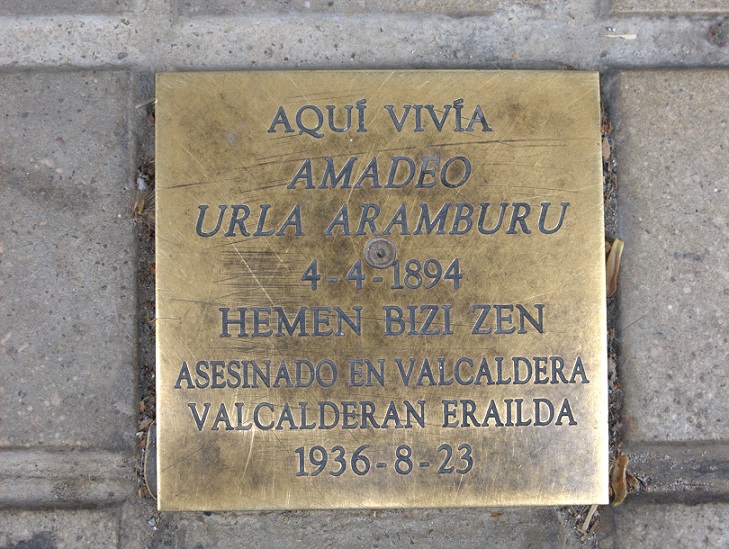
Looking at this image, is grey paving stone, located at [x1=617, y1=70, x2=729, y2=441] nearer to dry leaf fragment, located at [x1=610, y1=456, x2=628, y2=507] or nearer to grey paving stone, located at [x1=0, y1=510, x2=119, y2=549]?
dry leaf fragment, located at [x1=610, y1=456, x2=628, y2=507]

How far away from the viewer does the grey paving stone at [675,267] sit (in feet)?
5.23

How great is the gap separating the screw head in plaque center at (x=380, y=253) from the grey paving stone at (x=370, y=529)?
2.33ft

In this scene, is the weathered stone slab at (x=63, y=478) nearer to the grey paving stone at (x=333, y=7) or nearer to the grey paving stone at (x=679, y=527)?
the grey paving stone at (x=333, y=7)

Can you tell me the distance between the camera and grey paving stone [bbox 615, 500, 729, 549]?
158cm

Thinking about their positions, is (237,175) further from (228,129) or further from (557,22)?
(557,22)

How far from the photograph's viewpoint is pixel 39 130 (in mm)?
1588

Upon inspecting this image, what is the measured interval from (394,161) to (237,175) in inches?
16.6

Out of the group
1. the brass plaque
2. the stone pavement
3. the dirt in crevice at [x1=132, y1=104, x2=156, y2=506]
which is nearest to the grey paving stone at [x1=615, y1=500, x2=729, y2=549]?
the stone pavement

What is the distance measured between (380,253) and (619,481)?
36.0 inches

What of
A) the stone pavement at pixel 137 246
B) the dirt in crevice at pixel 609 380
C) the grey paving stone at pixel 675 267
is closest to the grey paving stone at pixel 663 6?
the stone pavement at pixel 137 246

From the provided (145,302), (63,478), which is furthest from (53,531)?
(145,302)

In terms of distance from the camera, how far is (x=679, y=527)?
1580 millimetres

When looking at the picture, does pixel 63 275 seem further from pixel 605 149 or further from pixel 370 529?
pixel 605 149

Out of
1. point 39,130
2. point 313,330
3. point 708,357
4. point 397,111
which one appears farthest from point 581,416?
point 39,130
